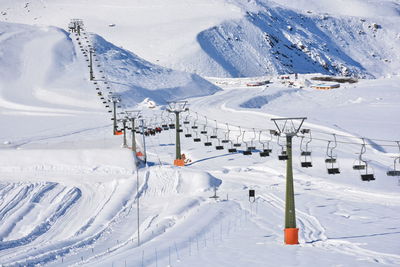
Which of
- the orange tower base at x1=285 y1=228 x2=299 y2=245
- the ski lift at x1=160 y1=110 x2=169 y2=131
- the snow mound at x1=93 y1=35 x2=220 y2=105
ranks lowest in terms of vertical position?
the orange tower base at x1=285 y1=228 x2=299 y2=245

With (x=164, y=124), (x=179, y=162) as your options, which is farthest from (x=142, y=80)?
(x=179, y=162)

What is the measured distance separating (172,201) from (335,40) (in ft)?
481

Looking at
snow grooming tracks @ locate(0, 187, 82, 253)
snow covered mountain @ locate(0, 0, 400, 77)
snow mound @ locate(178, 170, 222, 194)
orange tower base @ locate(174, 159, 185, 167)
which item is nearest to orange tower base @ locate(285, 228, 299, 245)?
snow grooming tracks @ locate(0, 187, 82, 253)

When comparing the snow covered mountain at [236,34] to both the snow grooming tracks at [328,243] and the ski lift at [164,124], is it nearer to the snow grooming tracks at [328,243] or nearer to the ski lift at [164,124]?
the ski lift at [164,124]

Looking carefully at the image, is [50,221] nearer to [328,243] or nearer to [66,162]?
[66,162]

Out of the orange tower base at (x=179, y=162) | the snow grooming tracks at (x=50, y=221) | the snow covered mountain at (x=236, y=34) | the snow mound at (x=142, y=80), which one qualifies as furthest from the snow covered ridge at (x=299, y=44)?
the snow grooming tracks at (x=50, y=221)

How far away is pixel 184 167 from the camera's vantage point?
39219 millimetres

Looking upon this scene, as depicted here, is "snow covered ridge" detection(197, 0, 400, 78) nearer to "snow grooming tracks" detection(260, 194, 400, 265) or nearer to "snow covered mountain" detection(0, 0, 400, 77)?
"snow covered mountain" detection(0, 0, 400, 77)

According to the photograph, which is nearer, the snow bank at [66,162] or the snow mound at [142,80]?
the snow bank at [66,162]

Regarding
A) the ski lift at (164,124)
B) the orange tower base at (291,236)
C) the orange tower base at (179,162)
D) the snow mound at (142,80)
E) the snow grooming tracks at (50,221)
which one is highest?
the snow mound at (142,80)

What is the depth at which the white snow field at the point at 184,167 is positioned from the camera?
22312 mm

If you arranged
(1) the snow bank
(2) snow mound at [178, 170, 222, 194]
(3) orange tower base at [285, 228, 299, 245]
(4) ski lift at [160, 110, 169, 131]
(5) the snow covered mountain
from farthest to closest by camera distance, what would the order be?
1. (5) the snow covered mountain
2. (4) ski lift at [160, 110, 169, 131]
3. (1) the snow bank
4. (2) snow mound at [178, 170, 222, 194]
5. (3) orange tower base at [285, 228, 299, 245]

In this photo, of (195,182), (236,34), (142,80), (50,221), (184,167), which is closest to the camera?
(50,221)

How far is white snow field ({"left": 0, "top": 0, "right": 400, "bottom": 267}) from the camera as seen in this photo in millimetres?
22312
